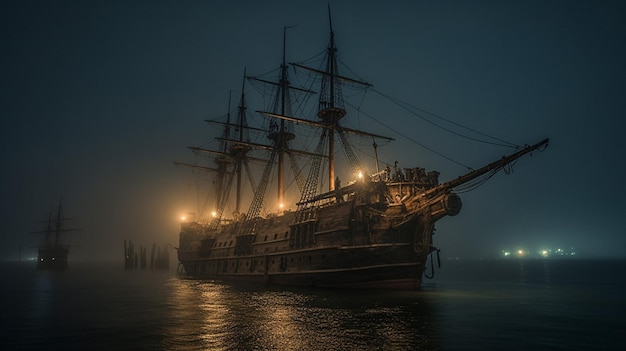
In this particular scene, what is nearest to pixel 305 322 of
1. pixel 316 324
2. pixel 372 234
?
pixel 316 324

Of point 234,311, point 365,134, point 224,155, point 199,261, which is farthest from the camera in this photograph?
point 224,155

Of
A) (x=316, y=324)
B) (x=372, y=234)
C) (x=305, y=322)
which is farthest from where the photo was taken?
(x=372, y=234)

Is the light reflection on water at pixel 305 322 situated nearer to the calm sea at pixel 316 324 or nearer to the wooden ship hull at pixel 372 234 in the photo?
the calm sea at pixel 316 324

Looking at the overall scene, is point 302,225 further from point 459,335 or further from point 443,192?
point 459,335

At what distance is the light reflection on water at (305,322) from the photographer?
12695 millimetres

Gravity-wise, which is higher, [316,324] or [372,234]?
[372,234]

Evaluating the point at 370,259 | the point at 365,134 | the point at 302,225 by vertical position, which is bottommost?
the point at 370,259

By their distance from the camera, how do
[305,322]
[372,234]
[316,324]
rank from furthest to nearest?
1. [372,234]
2. [305,322]
3. [316,324]

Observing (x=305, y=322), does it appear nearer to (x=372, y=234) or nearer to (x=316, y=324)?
(x=316, y=324)

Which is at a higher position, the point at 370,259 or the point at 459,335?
the point at 370,259

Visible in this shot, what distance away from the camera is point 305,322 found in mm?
16109

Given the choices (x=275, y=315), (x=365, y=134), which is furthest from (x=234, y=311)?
(x=365, y=134)

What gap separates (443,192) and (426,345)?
1415 cm

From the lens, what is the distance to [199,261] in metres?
50.4
